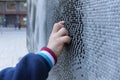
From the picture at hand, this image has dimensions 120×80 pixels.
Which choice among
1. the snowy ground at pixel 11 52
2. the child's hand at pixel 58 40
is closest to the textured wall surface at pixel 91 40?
the child's hand at pixel 58 40

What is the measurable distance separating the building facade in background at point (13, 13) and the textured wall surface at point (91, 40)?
1026 inches

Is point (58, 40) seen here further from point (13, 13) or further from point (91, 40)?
point (13, 13)

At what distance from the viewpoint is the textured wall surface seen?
0.73m

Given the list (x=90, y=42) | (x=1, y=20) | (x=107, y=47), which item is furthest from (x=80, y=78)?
(x=1, y=20)

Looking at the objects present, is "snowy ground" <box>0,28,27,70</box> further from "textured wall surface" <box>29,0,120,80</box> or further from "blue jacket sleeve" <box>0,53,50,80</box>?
"blue jacket sleeve" <box>0,53,50,80</box>

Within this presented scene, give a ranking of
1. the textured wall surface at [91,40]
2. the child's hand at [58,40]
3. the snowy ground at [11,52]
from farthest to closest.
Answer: the snowy ground at [11,52], the child's hand at [58,40], the textured wall surface at [91,40]

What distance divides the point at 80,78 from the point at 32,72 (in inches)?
5.7

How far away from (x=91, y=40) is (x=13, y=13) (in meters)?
28.5

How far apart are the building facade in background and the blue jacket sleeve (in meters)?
26.3

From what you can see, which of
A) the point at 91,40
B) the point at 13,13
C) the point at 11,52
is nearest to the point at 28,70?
the point at 91,40

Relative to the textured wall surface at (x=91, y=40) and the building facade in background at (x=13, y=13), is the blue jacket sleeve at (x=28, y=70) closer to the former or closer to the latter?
the textured wall surface at (x=91, y=40)

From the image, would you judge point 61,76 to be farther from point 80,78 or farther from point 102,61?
point 102,61

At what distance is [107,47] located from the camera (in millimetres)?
769

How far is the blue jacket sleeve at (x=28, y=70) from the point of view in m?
0.90
